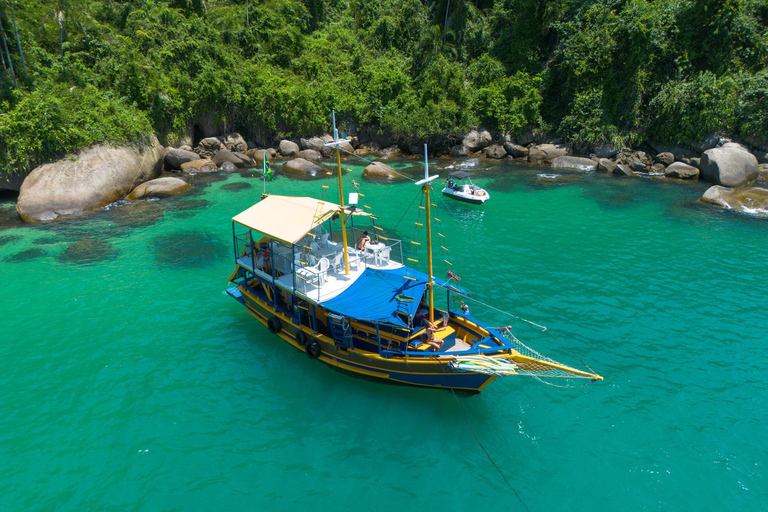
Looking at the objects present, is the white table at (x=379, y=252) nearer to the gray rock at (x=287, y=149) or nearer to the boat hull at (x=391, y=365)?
the boat hull at (x=391, y=365)

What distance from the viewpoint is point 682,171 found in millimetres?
44531

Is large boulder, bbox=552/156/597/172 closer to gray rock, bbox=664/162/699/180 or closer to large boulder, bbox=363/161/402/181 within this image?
gray rock, bbox=664/162/699/180

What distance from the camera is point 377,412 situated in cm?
1588

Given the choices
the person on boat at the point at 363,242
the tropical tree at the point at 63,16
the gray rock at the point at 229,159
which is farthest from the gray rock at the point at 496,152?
the tropical tree at the point at 63,16

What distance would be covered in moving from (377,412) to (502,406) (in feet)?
15.3

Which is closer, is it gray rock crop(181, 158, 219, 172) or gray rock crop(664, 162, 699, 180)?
gray rock crop(664, 162, 699, 180)

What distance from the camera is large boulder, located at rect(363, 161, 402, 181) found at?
45344 millimetres

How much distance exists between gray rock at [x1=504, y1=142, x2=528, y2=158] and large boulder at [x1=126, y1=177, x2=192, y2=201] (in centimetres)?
3756

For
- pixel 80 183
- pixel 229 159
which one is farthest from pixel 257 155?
pixel 80 183

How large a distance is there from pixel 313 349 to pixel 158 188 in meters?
28.7

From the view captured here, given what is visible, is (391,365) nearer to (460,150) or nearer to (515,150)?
(460,150)

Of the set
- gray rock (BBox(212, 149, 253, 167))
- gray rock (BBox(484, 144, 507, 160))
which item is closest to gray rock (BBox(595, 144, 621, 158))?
gray rock (BBox(484, 144, 507, 160))

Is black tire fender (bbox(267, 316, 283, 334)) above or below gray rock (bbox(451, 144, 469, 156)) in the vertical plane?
below

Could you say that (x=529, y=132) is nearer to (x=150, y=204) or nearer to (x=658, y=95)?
(x=658, y=95)
